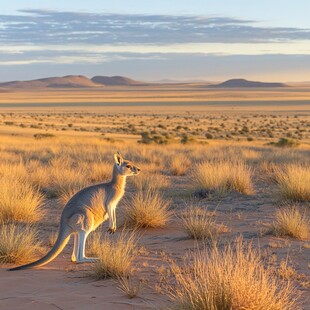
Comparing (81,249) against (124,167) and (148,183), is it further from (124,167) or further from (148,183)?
(148,183)

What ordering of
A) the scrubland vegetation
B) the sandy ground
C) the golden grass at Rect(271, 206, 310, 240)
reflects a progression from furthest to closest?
the golden grass at Rect(271, 206, 310, 240) < the sandy ground < the scrubland vegetation

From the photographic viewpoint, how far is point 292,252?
29.1 ft

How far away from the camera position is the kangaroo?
7843 mm

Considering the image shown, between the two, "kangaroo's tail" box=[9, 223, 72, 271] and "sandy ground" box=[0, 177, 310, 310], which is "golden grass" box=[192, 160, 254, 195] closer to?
"sandy ground" box=[0, 177, 310, 310]

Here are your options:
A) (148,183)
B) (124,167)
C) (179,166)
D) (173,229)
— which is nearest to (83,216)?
(124,167)

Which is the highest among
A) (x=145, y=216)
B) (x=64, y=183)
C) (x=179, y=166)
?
(x=145, y=216)

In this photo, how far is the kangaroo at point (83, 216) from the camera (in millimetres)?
7843

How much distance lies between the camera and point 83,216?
7.85 m

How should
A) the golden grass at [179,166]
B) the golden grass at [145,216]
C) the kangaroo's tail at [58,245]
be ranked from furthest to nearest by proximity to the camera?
the golden grass at [179,166] → the golden grass at [145,216] → the kangaroo's tail at [58,245]

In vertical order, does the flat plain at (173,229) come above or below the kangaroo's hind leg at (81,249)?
below

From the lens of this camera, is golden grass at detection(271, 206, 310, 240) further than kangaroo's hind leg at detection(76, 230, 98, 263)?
Yes

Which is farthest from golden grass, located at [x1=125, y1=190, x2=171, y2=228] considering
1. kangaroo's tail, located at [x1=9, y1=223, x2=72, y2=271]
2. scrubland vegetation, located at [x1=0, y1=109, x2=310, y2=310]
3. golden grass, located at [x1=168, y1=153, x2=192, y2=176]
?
golden grass, located at [x1=168, y1=153, x2=192, y2=176]

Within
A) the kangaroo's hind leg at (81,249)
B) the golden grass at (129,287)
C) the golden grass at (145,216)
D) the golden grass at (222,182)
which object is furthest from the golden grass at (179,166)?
the golden grass at (129,287)

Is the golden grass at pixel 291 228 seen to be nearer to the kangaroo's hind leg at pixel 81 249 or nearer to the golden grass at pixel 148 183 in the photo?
the kangaroo's hind leg at pixel 81 249
